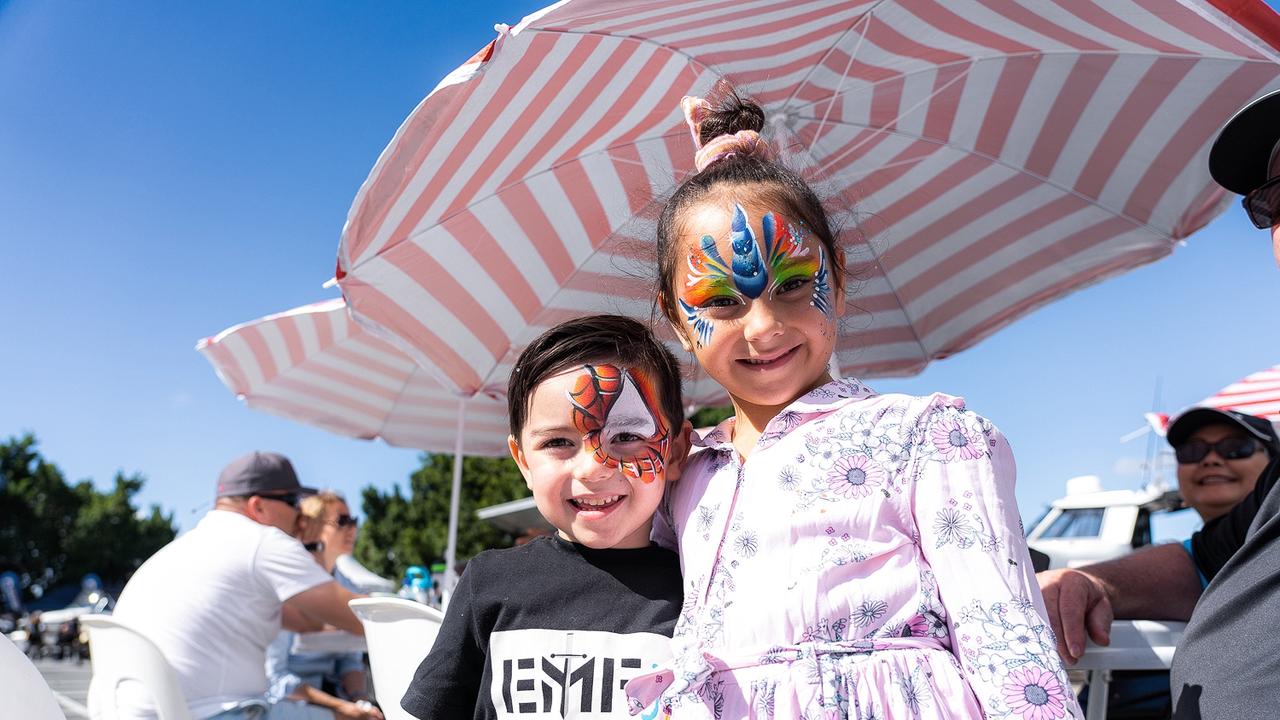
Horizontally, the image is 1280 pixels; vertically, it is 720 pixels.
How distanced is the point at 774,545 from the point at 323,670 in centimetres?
492

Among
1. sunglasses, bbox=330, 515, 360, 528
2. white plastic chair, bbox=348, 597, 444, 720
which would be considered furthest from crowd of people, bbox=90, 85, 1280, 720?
sunglasses, bbox=330, 515, 360, 528

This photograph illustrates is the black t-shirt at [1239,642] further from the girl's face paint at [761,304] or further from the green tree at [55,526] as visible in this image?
the green tree at [55,526]

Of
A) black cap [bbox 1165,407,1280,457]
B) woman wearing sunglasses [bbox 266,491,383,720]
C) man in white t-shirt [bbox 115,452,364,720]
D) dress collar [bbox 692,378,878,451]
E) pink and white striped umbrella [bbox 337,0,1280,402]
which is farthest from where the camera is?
woman wearing sunglasses [bbox 266,491,383,720]

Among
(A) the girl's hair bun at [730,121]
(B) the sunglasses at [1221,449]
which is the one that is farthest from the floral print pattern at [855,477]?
(B) the sunglasses at [1221,449]

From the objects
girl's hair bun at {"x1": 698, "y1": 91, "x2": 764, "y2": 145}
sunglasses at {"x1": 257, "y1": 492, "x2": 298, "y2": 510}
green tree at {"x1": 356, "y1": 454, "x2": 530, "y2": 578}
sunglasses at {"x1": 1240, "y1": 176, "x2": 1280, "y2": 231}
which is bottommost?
sunglasses at {"x1": 257, "y1": 492, "x2": 298, "y2": 510}

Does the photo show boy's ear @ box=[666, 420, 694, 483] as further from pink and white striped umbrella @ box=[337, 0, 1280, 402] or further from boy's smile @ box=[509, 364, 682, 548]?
pink and white striped umbrella @ box=[337, 0, 1280, 402]

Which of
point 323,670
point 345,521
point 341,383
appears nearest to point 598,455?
point 341,383

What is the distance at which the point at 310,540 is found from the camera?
5.93 meters

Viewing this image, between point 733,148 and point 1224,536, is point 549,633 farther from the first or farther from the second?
point 1224,536

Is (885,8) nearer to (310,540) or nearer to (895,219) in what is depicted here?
(895,219)

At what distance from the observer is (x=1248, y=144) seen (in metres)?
1.84

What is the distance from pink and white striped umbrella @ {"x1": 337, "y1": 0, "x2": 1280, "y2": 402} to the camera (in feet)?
8.58

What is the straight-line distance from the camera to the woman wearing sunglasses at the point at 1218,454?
155 inches

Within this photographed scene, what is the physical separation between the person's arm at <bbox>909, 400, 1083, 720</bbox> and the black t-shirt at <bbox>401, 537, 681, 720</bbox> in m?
0.55
